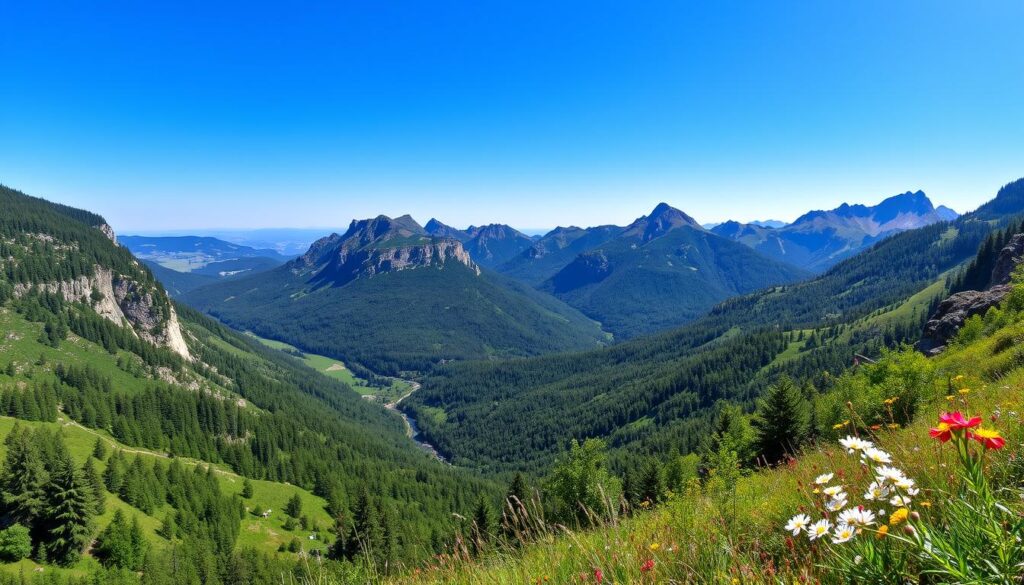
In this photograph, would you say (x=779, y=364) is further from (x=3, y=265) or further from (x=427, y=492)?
(x=3, y=265)

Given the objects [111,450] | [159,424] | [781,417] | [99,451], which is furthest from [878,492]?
[159,424]

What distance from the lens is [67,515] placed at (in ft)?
167

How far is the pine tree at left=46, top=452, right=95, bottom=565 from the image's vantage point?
5072 centimetres

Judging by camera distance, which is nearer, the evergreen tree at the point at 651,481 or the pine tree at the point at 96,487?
the evergreen tree at the point at 651,481

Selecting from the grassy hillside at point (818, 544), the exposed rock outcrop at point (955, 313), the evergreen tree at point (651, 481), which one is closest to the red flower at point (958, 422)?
the grassy hillside at point (818, 544)

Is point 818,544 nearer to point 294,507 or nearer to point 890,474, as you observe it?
point 890,474

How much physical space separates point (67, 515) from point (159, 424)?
66101 millimetres

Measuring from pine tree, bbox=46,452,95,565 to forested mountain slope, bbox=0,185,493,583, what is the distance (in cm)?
19

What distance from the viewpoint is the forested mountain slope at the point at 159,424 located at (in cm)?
5447

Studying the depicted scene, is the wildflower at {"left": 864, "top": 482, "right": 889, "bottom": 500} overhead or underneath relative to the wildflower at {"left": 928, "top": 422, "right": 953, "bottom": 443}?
underneath

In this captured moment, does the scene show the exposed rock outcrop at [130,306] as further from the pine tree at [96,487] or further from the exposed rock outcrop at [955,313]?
the exposed rock outcrop at [955,313]

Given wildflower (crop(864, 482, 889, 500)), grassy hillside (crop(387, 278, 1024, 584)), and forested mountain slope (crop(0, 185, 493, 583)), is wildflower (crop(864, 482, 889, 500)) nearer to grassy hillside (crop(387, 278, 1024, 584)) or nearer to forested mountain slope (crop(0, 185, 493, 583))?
grassy hillside (crop(387, 278, 1024, 584))

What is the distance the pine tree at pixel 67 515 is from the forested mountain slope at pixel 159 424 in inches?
7.6

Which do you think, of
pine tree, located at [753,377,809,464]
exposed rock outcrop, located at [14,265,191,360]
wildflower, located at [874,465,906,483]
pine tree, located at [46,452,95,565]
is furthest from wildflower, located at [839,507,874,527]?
exposed rock outcrop, located at [14,265,191,360]
